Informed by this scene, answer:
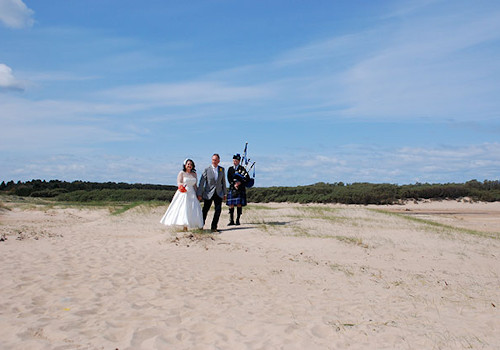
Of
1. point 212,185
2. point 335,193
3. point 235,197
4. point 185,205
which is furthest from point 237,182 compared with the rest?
point 335,193

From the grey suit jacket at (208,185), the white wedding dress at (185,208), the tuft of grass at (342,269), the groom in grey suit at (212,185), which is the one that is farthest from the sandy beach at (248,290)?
the grey suit jacket at (208,185)

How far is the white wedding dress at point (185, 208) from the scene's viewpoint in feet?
41.1

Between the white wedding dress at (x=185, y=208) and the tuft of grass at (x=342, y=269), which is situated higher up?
the white wedding dress at (x=185, y=208)

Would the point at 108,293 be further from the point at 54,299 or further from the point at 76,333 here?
the point at 76,333

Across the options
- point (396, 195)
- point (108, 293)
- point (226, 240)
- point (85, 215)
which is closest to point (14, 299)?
point (108, 293)

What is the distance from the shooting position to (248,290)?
7.55m

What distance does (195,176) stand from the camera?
1302 cm

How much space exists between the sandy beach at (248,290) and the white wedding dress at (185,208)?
1.30ft

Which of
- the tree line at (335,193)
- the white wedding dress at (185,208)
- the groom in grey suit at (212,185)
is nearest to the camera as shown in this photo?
the white wedding dress at (185,208)

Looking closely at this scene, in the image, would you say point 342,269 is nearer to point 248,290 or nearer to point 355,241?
point 248,290

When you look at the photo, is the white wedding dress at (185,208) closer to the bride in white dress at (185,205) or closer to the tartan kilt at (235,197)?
the bride in white dress at (185,205)

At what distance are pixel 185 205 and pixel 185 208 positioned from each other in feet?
0.28

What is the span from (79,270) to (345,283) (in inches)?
195

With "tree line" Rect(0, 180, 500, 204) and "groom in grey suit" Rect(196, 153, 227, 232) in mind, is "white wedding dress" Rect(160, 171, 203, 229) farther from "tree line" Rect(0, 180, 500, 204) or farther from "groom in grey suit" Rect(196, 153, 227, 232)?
"tree line" Rect(0, 180, 500, 204)
